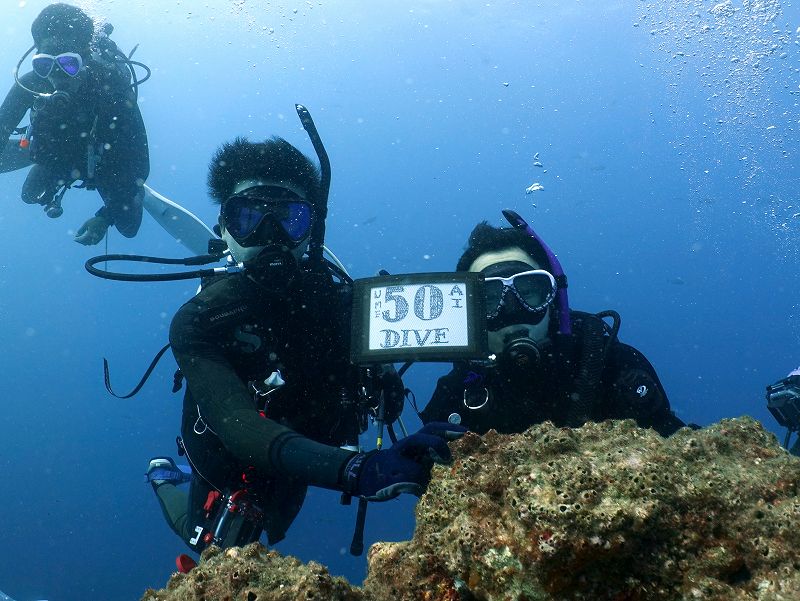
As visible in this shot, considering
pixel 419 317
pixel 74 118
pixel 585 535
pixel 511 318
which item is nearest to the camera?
pixel 585 535

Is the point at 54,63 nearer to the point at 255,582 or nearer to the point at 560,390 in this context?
the point at 560,390

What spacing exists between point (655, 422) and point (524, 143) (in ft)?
236

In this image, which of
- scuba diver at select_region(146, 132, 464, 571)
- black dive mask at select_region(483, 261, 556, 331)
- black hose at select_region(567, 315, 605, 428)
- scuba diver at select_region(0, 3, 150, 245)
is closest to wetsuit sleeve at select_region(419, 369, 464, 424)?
scuba diver at select_region(146, 132, 464, 571)

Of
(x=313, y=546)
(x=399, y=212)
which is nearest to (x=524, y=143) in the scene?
(x=399, y=212)

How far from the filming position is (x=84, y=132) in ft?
26.0

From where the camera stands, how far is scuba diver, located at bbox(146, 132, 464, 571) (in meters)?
3.85

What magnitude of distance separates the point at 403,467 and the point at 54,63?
859 cm

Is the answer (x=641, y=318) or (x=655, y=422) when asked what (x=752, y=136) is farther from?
(x=655, y=422)

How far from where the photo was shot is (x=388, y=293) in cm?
316

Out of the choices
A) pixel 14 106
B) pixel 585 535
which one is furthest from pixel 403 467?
pixel 14 106

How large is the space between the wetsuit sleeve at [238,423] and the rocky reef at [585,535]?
30.0 inches

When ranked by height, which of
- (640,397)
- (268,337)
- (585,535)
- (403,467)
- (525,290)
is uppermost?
(525,290)

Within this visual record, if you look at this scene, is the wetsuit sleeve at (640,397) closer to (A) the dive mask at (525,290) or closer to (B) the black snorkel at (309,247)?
(A) the dive mask at (525,290)

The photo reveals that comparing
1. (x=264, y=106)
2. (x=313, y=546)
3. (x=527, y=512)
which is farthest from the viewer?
(x=264, y=106)
